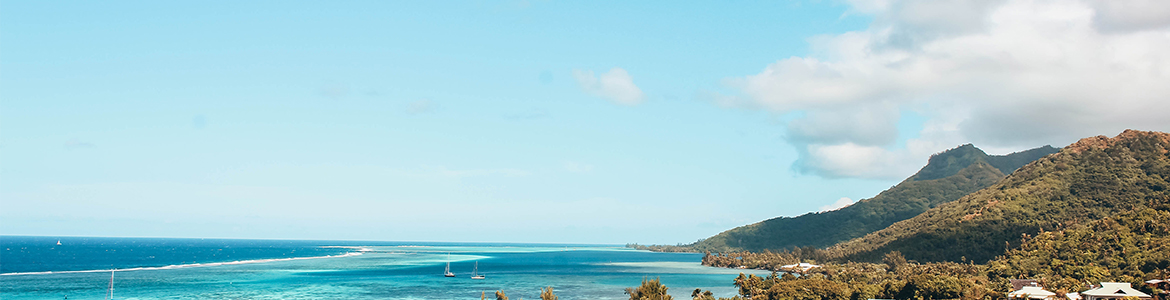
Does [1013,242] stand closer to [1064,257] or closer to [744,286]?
[1064,257]

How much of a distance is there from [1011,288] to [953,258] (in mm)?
62013

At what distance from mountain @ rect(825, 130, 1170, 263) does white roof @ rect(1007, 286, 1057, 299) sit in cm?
5654

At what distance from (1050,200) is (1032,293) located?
85974 mm

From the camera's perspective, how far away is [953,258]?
137m

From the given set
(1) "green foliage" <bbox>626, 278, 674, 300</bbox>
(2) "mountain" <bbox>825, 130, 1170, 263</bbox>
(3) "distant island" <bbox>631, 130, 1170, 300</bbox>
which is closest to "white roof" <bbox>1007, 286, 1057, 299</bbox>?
(3) "distant island" <bbox>631, 130, 1170, 300</bbox>

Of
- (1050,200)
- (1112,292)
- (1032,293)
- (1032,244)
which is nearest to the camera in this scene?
(1112,292)

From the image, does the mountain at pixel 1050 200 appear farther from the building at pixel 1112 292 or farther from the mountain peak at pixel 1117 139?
the building at pixel 1112 292

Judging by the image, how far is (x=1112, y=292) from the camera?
64812 millimetres

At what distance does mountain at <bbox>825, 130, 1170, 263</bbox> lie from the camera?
134 m

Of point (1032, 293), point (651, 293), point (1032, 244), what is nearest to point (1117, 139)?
point (1032, 244)

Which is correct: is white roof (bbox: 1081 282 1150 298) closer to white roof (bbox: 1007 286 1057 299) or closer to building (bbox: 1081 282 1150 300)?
building (bbox: 1081 282 1150 300)

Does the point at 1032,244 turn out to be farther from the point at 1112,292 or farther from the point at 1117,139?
the point at 1117,139

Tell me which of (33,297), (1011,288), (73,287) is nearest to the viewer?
(1011,288)

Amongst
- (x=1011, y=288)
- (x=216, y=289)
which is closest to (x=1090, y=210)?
(x=1011, y=288)
